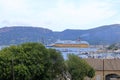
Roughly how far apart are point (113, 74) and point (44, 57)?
1596 cm

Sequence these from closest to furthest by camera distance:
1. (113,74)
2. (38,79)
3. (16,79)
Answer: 1. (16,79)
2. (38,79)
3. (113,74)

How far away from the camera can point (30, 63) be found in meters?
40.4

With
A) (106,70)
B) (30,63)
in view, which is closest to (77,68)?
(30,63)

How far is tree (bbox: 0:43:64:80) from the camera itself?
1540 inches

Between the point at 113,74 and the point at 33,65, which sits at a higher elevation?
the point at 33,65

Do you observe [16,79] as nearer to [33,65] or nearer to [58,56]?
[33,65]

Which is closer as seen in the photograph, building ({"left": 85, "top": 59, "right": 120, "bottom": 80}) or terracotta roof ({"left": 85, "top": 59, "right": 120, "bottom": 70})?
building ({"left": 85, "top": 59, "right": 120, "bottom": 80})

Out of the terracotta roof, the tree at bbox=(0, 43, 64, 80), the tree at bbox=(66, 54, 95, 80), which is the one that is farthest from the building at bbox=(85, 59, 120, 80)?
the tree at bbox=(0, 43, 64, 80)

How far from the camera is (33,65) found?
40344 millimetres

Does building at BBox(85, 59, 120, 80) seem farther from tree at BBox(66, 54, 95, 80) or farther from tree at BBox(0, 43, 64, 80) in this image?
tree at BBox(0, 43, 64, 80)

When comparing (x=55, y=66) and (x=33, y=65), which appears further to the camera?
(x=55, y=66)

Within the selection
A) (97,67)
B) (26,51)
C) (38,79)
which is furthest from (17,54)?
(97,67)

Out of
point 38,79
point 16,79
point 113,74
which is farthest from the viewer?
point 113,74

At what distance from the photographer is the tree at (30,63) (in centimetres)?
3912
